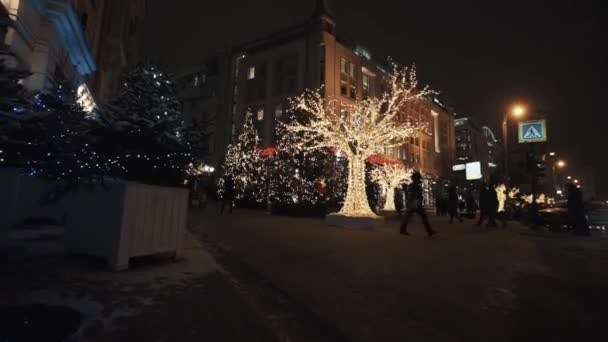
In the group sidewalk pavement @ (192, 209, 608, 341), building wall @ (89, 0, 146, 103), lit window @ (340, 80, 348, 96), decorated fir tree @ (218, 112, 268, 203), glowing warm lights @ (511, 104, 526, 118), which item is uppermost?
lit window @ (340, 80, 348, 96)

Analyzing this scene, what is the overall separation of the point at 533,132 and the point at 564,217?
4.32 meters

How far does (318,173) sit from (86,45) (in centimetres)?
1278

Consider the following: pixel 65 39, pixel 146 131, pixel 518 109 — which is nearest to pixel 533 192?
pixel 518 109

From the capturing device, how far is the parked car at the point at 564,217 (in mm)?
13430

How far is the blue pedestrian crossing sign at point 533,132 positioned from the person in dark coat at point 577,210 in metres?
4.30

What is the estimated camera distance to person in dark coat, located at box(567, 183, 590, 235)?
37.7 ft

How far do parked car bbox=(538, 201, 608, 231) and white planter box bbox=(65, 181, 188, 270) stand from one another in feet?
49.8

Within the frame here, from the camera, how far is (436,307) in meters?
3.26

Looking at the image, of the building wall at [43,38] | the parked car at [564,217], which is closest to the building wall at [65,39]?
the building wall at [43,38]

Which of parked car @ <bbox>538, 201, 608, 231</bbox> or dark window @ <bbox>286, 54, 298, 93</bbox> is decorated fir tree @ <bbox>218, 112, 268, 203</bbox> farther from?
parked car @ <bbox>538, 201, 608, 231</bbox>

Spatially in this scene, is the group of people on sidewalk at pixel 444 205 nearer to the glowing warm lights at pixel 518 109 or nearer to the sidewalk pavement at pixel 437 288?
the sidewalk pavement at pixel 437 288

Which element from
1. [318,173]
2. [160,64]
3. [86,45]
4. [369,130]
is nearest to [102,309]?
[160,64]

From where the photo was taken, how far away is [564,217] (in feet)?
43.5

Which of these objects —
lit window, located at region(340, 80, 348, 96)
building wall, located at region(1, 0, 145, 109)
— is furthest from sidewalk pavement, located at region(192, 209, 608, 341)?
lit window, located at region(340, 80, 348, 96)
